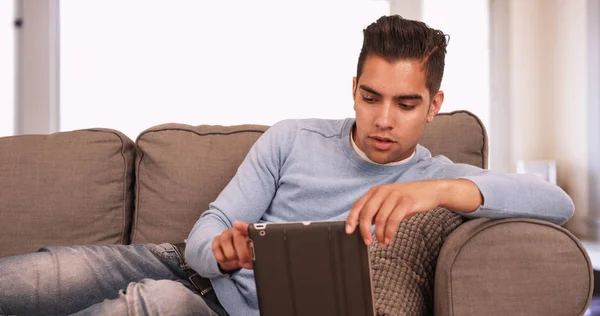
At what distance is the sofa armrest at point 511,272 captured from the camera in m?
1.01

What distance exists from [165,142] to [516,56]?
8.92ft

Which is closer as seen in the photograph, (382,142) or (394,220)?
(394,220)

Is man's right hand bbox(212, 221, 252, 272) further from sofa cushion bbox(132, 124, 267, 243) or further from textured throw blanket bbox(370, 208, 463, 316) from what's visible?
sofa cushion bbox(132, 124, 267, 243)

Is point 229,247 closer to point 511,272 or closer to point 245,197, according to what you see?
point 245,197

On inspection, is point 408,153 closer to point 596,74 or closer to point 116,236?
point 116,236

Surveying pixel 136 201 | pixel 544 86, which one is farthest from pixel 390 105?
pixel 544 86

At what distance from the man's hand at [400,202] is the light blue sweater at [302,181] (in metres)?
0.14

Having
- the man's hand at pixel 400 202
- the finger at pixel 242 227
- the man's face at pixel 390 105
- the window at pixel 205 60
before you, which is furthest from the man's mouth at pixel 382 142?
the window at pixel 205 60

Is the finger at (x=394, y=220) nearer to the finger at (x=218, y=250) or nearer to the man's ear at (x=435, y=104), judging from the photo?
the finger at (x=218, y=250)

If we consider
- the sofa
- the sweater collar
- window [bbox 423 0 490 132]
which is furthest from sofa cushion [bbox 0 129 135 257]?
A: window [bbox 423 0 490 132]

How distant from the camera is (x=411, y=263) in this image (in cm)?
109

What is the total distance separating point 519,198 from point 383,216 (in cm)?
37

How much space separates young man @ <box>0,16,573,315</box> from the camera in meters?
0.96

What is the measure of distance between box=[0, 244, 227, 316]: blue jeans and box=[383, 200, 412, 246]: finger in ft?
1.06
